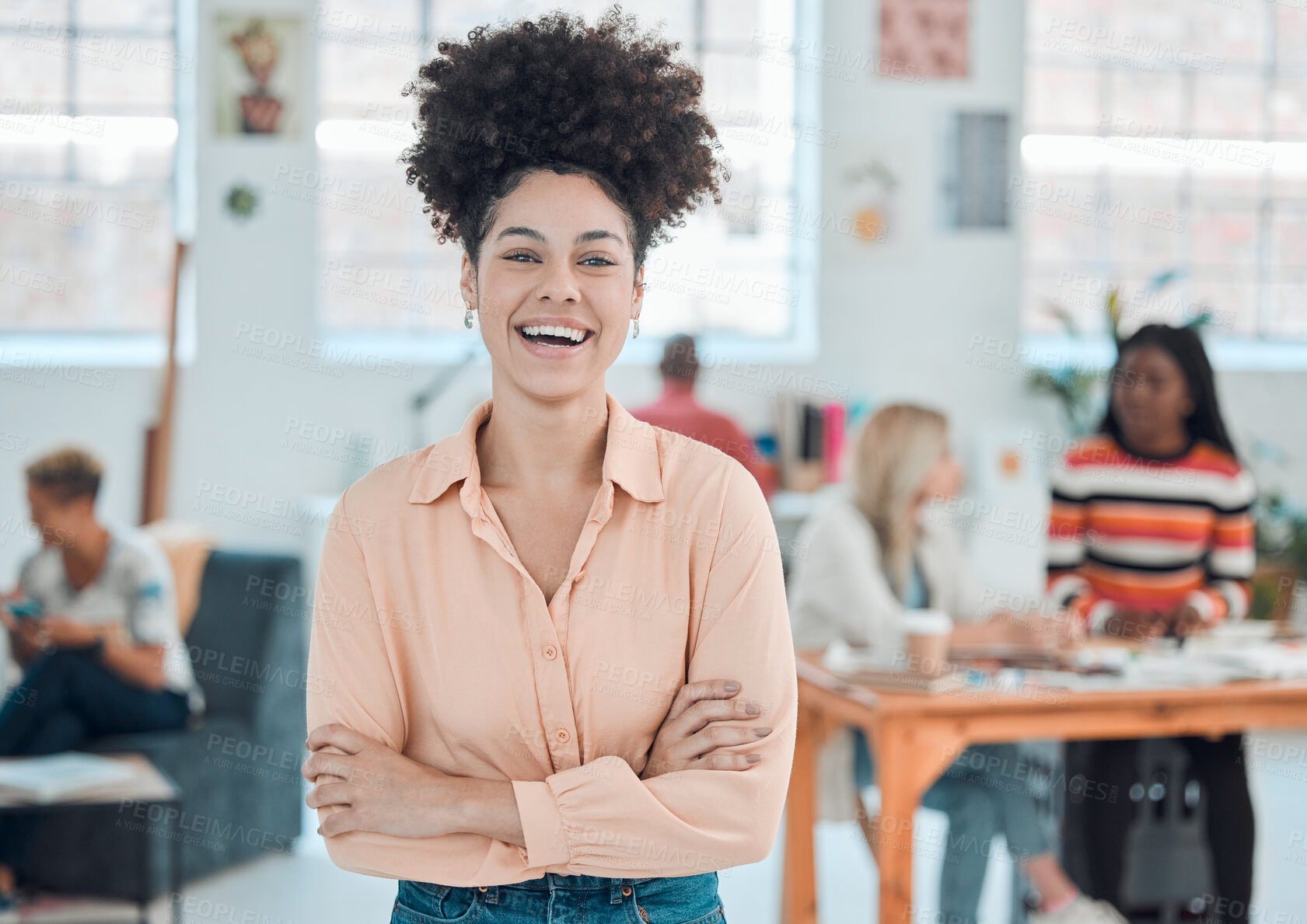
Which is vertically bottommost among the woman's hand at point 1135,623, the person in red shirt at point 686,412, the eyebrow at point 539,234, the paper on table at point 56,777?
the paper on table at point 56,777

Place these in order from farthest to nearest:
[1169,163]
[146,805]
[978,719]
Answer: [1169,163] → [146,805] → [978,719]

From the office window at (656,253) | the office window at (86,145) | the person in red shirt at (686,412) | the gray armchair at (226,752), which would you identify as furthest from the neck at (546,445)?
the office window at (86,145)

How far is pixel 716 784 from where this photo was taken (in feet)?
4.10

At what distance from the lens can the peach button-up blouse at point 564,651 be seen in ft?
4.04

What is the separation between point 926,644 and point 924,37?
380 centimetres

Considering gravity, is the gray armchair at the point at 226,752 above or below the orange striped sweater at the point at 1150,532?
below

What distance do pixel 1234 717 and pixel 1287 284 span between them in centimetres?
437

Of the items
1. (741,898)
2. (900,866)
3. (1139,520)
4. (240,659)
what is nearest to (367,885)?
(240,659)

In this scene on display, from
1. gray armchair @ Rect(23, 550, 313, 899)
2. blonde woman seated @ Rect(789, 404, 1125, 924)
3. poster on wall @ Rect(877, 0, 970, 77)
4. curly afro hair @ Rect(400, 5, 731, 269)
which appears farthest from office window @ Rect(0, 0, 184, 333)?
curly afro hair @ Rect(400, 5, 731, 269)

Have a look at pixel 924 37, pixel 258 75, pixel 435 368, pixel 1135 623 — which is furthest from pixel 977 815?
pixel 258 75

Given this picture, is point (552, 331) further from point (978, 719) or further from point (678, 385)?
point (678, 385)

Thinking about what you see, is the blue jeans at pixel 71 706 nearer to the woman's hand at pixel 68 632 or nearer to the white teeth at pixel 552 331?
the woman's hand at pixel 68 632

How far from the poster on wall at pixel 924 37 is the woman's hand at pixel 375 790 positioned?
4.96m

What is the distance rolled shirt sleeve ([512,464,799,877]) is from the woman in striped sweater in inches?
74.4
